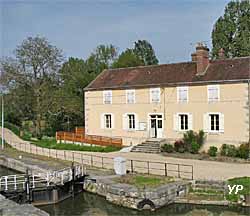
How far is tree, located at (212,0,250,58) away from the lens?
40.1m

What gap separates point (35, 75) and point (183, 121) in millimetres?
14832

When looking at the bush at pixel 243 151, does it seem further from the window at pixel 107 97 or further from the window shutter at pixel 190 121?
the window at pixel 107 97

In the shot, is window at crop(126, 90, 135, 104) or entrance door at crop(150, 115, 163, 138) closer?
entrance door at crop(150, 115, 163, 138)

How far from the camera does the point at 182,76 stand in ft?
86.3

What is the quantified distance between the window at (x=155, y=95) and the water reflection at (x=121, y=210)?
11.8m

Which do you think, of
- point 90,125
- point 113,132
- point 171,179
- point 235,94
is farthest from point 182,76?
point 171,179

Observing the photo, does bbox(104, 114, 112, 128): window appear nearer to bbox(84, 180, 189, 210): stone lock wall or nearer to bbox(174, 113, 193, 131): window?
bbox(174, 113, 193, 131): window

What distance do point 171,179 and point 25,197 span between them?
6.07m

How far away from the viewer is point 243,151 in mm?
21609

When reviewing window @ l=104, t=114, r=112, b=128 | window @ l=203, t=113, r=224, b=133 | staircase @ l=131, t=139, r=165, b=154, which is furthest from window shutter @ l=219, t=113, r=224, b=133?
window @ l=104, t=114, r=112, b=128

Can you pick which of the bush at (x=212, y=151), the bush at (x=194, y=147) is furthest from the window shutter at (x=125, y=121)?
the bush at (x=212, y=151)

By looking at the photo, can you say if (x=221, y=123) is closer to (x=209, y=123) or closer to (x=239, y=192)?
(x=209, y=123)

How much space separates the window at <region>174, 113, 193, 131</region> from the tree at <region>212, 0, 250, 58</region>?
17.0 m

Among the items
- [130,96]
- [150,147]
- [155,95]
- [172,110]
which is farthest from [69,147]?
[172,110]
